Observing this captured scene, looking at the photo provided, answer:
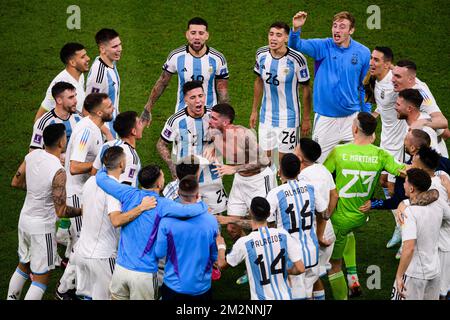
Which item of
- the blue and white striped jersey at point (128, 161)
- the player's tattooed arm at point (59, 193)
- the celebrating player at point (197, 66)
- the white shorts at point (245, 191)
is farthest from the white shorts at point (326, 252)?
the celebrating player at point (197, 66)

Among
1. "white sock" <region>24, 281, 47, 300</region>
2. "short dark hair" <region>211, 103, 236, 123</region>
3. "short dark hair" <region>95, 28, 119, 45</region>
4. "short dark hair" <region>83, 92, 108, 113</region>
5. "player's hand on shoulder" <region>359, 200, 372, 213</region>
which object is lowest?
"white sock" <region>24, 281, 47, 300</region>

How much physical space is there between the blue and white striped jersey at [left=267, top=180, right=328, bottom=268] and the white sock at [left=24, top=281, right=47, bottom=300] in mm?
2375

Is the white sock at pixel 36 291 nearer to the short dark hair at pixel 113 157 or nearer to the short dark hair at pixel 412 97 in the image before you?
the short dark hair at pixel 113 157

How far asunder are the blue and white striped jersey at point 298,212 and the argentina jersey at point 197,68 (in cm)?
320

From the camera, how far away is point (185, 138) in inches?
404

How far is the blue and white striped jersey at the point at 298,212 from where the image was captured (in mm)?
8375

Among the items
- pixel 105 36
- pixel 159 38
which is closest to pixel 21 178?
pixel 105 36

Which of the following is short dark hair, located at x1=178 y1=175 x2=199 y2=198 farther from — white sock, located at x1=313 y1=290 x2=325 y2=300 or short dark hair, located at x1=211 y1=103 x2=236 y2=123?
short dark hair, located at x1=211 y1=103 x2=236 y2=123

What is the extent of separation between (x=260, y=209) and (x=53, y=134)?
2.30 m

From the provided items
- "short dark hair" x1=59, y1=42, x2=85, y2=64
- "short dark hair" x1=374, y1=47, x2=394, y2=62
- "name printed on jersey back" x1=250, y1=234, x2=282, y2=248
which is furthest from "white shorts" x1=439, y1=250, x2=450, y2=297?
"short dark hair" x1=59, y1=42, x2=85, y2=64

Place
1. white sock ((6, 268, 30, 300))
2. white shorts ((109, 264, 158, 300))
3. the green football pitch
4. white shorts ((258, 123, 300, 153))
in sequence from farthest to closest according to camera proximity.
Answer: the green football pitch < white shorts ((258, 123, 300, 153)) < white sock ((6, 268, 30, 300)) < white shorts ((109, 264, 158, 300))

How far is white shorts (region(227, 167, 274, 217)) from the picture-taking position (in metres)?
9.59

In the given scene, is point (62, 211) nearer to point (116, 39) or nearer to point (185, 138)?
point (185, 138)
